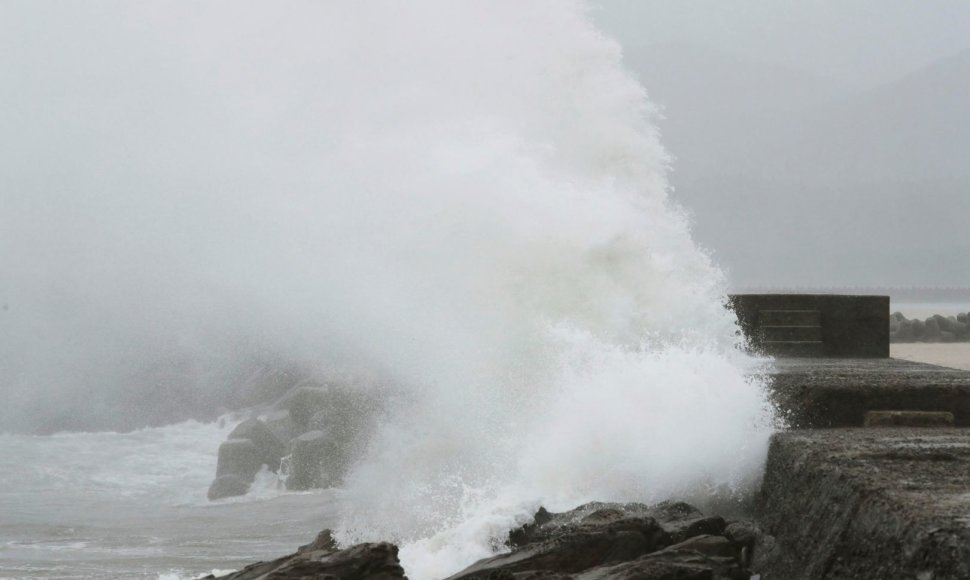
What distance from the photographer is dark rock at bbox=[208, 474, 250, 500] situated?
33.7ft

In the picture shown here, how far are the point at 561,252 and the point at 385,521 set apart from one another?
4258 millimetres

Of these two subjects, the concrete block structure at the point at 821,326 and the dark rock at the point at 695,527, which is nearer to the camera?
the dark rock at the point at 695,527

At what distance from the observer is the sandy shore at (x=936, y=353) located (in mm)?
14641

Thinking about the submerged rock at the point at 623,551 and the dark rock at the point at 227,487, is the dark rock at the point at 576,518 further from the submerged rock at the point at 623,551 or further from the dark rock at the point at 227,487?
the dark rock at the point at 227,487

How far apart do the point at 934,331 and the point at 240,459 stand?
632 inches

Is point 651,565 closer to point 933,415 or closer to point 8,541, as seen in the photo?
point 933,415

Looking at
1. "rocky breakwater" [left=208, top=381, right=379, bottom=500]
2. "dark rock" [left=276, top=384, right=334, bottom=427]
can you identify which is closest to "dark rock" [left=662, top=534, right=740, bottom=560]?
"rocky breakwater" [left=208, top=381, right=379, bottom=500]

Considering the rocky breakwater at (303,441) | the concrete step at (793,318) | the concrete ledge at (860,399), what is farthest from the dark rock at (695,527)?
the concrete step at (793,318)

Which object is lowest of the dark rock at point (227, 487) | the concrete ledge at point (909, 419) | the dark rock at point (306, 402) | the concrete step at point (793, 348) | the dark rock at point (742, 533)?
the dark rock at point (742, 533)

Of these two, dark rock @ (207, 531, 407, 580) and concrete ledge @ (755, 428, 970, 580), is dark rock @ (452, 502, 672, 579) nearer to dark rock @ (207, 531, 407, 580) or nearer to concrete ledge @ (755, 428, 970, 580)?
dark rock @ (207, 531, 407, 580)

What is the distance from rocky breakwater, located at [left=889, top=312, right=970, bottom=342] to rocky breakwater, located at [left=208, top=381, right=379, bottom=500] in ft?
45.7

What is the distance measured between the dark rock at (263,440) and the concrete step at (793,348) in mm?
5082

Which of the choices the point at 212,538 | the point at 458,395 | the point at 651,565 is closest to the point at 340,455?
the point at 458,395

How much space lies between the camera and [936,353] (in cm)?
1723
